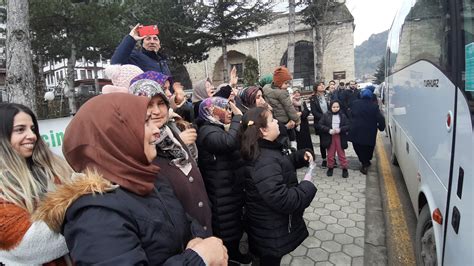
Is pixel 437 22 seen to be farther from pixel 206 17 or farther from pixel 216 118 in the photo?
pixel 206 17

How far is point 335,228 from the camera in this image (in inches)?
154

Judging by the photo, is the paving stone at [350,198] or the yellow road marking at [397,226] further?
the paving stone at [350,198]

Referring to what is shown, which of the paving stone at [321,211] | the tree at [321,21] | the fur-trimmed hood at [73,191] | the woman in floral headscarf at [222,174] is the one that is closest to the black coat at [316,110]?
the paving stone at [321,211]

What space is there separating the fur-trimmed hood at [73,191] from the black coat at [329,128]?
16.6ft

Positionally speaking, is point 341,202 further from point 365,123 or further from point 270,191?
point 270,191

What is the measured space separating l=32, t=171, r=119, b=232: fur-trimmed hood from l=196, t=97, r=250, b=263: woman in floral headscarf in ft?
4.61

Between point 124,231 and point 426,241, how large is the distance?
97.5 inches

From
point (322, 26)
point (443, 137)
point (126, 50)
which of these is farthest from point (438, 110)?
point (322, 26)

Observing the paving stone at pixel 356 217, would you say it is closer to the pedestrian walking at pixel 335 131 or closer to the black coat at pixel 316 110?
the pedestrian walking at pixel 335 131

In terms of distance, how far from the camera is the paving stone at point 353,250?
3.29 metres

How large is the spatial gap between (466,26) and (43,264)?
8.47ft

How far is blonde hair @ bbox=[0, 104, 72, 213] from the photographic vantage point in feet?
4.92

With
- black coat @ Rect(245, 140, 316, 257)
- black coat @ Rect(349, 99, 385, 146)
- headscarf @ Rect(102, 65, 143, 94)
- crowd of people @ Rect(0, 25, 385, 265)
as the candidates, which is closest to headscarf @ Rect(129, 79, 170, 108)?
crowd of people @ Rect(0, 25, 385, 265)

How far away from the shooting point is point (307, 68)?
2931 cm
